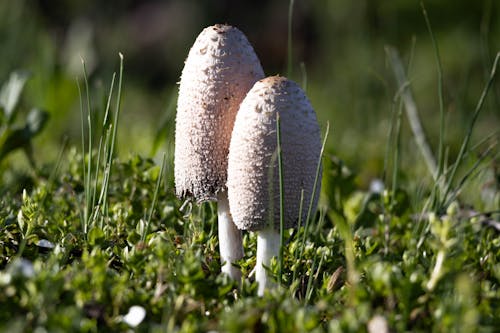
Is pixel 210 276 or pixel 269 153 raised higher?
pixel 269 153

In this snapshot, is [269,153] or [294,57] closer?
[269,153]

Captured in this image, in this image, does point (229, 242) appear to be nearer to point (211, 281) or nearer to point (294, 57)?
point (211, 281)

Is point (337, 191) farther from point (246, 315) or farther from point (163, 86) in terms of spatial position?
point (163, 86)

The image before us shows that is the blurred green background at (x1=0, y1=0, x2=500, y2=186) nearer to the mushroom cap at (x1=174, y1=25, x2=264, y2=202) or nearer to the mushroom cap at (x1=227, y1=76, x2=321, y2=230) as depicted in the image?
the mushroom cap at (x1=174, y1=25, x2=264, y2=202)

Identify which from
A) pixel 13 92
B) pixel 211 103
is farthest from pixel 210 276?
pixel 13 92

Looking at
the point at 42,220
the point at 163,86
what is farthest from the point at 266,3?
the point at 42,220

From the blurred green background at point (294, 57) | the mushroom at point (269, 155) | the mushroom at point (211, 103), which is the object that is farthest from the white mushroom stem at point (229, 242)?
the blurred green background at point (294, 57)

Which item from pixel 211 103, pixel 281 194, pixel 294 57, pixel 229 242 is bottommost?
pixel 294 57

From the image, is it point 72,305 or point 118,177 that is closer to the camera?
point 72,305
